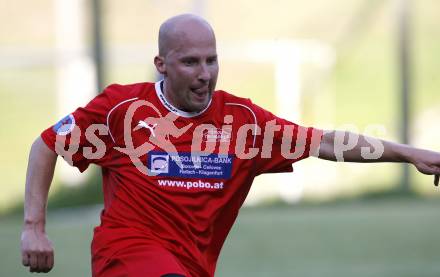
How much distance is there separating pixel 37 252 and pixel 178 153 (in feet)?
2.63

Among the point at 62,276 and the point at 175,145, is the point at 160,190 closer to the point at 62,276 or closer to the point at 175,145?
the point at 175,145

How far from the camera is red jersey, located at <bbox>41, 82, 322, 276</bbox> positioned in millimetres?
4863

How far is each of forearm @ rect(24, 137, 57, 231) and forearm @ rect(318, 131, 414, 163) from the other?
127cm

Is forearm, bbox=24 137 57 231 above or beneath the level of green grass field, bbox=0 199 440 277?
above

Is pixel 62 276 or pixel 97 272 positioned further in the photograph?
pixel 62 276

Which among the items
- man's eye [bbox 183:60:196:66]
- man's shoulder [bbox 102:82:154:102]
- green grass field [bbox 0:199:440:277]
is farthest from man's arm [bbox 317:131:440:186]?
green grass field [bbox 0:199:440:277]

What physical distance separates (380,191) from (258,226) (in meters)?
2.35

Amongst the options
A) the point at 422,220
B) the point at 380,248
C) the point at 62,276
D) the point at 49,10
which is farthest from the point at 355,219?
the point at 49,10

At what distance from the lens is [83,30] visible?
39.8 feet

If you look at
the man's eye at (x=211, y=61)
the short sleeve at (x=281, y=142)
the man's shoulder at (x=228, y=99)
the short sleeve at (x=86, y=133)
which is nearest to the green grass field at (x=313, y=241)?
the short sleeve at (x=281, y=142)

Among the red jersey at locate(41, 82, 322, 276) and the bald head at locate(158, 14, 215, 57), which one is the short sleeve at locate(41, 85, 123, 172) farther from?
the bald head at locate(158, 14, 215, 57)

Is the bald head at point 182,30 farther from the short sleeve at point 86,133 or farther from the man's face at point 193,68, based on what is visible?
the short sleeve at point 86,133

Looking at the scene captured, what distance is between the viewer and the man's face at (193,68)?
4.83 metres

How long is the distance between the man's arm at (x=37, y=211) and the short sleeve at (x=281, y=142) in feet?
3.17
